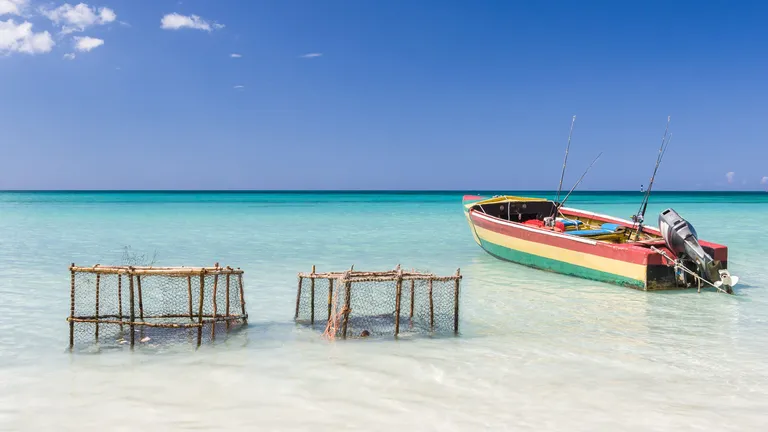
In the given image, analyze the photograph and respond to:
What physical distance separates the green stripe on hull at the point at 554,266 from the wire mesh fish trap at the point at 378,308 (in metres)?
3.66

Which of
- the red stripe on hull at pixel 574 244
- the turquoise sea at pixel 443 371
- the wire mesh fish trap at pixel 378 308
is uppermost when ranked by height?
the red stripe on hull at pixel 574 244

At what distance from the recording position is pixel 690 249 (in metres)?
11.2

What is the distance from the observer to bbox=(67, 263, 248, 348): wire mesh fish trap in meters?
7.38

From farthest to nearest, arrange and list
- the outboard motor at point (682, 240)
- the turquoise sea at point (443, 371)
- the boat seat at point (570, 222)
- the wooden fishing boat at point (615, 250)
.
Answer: the boat seat at point (570, 222)
the wooden fishing boat at point (615, 250)
the outboard motor at point (682, 240)
the turquoise sea at point (443, 371)

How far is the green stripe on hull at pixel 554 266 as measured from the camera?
12.0m

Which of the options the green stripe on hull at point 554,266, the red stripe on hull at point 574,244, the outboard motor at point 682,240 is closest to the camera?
the outboard motor at point 682,240

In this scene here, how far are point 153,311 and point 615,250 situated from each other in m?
9.03

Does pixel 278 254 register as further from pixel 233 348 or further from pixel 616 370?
pixel 616 370

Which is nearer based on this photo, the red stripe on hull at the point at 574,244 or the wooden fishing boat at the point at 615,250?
the wooden fishing boat at the point at 615,250

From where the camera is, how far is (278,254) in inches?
715

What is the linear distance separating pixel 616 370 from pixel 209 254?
1429 cm

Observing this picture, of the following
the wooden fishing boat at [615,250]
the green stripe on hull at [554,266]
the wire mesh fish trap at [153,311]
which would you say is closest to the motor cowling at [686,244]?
the wooden fishing boat at [615,250]

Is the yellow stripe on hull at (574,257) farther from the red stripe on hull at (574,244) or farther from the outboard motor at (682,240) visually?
the outboard motor at (682,240)

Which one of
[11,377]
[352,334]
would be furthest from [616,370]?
[11,377]
